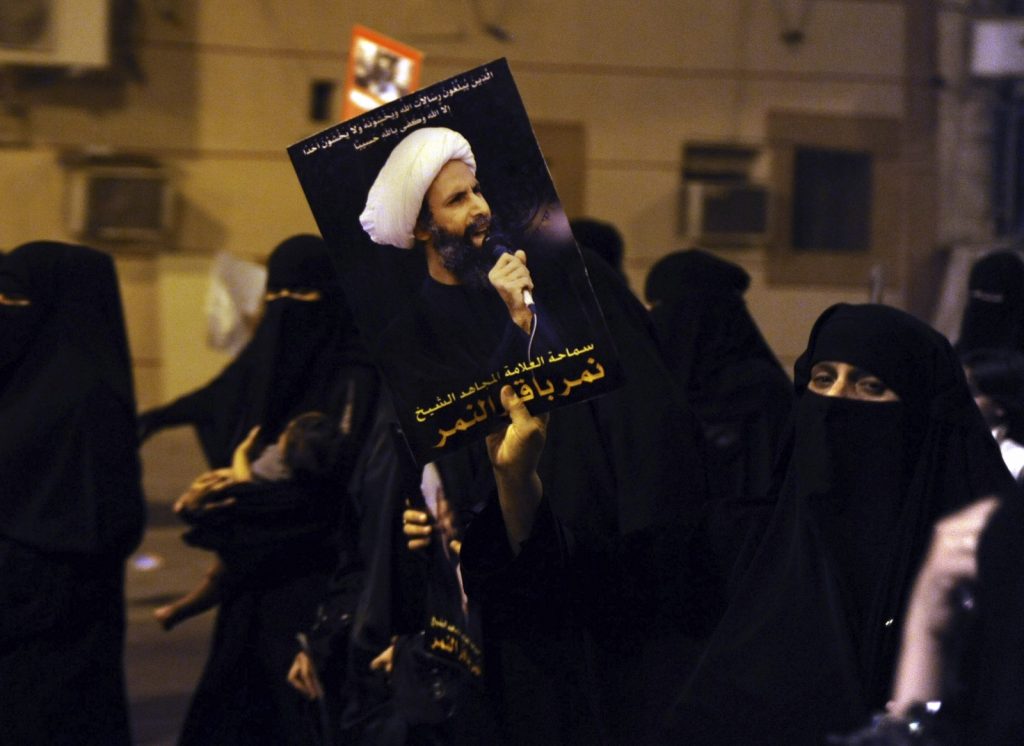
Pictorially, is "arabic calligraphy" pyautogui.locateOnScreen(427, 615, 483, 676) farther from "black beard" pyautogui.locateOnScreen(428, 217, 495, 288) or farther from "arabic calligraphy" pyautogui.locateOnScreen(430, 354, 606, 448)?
"black beard" pyautogui.locateOnScreen(428, 217, 495, 288)

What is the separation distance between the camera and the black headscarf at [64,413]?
4.12 m

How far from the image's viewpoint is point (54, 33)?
1023 centimetres

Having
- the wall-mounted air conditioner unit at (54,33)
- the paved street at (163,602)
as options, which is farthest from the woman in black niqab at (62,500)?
the wall-mounted air conditioner unit at (54,33)

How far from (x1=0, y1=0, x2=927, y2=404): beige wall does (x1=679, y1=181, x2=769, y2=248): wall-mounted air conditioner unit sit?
115 millimetres

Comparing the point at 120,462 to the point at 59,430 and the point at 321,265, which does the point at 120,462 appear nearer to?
the point at 59,430

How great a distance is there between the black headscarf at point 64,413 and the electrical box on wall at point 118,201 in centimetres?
623

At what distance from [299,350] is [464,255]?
219 cm

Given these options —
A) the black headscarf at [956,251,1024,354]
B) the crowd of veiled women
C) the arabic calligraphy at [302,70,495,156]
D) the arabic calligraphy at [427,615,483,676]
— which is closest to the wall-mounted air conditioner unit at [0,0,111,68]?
the crowd of veiled women

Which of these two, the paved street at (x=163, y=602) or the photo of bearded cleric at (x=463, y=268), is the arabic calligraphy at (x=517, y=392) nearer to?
the photo of bearded cleric at (x=463, y=268)

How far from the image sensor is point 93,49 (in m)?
10.2

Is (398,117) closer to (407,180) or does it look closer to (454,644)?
(407,180)

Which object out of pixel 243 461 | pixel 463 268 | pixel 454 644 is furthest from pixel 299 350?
pixel 463 268

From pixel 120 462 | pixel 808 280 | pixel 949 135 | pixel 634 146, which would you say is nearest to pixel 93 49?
pixel 634 146

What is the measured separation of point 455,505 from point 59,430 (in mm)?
1253
